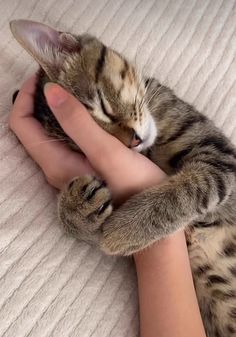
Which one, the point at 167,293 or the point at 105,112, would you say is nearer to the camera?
the point at 167,293

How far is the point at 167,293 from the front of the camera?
93 centimetres

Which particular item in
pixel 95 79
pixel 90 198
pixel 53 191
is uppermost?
pixel 95 79

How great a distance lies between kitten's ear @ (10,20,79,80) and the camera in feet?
3.33

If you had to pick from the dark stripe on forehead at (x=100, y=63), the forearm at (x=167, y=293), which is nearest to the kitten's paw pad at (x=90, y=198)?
the forearm at (x=167, y=293)

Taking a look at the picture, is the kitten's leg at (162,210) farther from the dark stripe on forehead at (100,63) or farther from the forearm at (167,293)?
the dark stripe on forehead at (100,63)

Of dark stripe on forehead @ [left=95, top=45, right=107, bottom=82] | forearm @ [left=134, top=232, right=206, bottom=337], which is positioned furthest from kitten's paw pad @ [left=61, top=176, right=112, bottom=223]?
dark stripe on forehead @ [left=95, top=45, right=107, bottom=82]

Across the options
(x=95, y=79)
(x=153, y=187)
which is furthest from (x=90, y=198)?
(x=95, y=79)

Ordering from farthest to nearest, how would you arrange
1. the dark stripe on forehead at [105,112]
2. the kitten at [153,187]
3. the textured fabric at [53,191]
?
the dark stripe on forehead at [105,112] < the kitten at [153,187] < the textured fabric at [53,191]

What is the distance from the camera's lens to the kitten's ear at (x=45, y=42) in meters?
1.02

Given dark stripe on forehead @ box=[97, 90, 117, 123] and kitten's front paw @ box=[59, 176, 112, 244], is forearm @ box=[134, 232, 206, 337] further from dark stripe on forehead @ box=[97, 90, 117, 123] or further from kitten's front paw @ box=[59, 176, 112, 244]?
dark stripe on forehead @ box=[97, 90, 117, 123]

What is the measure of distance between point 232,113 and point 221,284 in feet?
1.97

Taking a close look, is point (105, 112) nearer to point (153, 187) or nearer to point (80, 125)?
point (80, 125)

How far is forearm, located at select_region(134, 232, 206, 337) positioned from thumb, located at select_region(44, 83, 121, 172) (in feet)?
0.76

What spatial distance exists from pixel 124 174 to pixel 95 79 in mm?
254
